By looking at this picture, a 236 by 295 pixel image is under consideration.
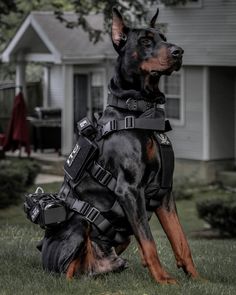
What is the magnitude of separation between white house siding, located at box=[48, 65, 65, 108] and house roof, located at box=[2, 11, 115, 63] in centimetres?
289

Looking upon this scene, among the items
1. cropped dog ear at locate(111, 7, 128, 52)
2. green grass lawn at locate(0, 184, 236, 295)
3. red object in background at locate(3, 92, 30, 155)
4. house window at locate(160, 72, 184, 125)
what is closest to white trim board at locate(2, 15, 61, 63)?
red object in background at locate(3, 92, 30, 155)

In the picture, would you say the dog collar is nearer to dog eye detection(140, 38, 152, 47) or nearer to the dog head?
the dog head

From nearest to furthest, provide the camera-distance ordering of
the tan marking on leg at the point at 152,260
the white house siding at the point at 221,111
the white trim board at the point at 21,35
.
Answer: the tan marking on leg at the point at 152,260
the white house siding at the point at 221,111
the white trim board at the point at 21,35

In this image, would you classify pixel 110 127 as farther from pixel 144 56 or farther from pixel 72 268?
pixel 72 268

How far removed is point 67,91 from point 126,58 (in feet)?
61.7

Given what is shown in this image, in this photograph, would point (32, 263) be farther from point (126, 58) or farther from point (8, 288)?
point (126, 58)

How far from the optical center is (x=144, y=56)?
5.13 metres

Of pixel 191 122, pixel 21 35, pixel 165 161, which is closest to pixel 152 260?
pixel 165 161

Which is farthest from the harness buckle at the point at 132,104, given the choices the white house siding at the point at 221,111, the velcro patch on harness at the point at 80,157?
the white house siding at the point at 221,111

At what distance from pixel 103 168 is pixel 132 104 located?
1.57 ft

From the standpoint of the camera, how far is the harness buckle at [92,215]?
5.31 m

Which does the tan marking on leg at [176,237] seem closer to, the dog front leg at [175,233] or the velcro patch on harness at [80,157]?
the dog front leg at [175,233]

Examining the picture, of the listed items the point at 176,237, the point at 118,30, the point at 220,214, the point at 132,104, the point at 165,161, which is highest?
the point at 118,30

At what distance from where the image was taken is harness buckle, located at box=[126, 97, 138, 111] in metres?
5.27
